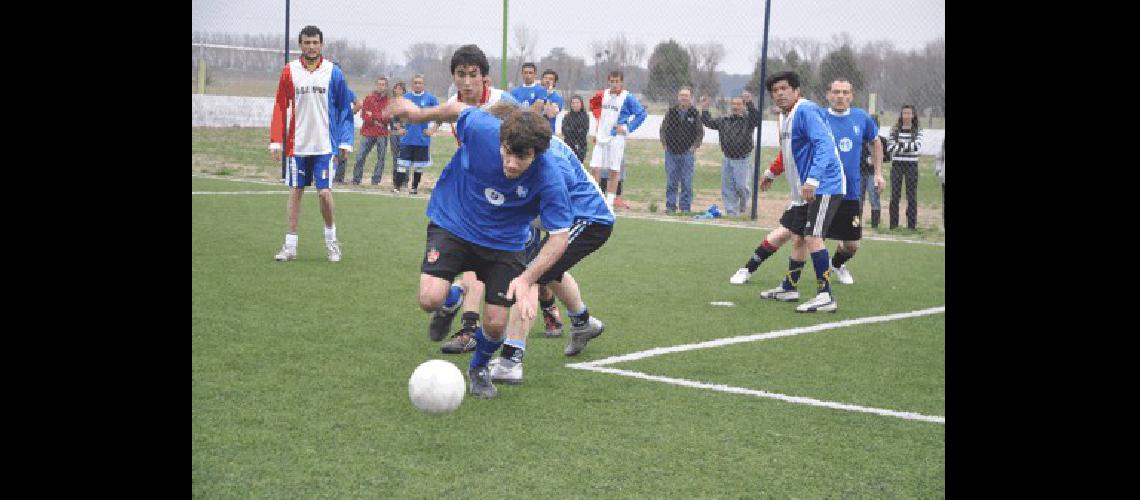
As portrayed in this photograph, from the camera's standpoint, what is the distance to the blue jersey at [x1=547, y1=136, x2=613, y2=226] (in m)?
6.68

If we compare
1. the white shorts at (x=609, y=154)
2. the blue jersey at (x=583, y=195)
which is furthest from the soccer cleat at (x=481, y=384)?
the white shorts at (x=609, y=154)

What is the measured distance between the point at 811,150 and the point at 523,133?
171 inches

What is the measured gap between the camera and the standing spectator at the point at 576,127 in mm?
19703

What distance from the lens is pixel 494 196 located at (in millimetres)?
6180

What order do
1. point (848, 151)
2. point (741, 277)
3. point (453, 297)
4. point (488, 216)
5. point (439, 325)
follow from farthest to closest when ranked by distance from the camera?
point (741, 277) → point (848, 151) → point (453, 297) → point (439, 325) → point (488, 216)

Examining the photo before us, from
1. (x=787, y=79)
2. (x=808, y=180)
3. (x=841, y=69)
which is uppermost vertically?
(x=841, y=69)

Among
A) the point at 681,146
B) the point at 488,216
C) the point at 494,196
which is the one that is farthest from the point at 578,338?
the point at 681,146

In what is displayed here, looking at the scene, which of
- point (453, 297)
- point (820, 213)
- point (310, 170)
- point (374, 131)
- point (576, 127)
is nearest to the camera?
point (453, 297)

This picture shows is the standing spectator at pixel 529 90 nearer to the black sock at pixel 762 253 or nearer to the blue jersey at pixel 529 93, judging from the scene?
the blue jersey at pixel 529 93

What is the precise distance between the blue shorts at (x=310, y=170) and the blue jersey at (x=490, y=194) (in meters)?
4.58

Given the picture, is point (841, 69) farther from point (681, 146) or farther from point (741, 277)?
point (741, 277)

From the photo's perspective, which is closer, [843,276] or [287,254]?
[287,254]
